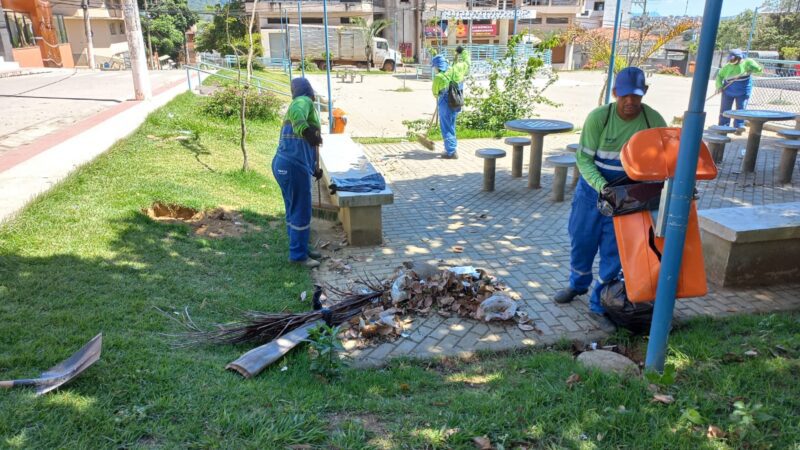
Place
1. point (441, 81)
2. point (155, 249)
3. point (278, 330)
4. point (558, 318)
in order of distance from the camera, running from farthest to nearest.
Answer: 1. point (441, 81)
2. point (155, 249)
3. point (558, 318)
4. point (278, 330)

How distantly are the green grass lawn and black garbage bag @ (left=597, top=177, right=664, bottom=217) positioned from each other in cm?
96

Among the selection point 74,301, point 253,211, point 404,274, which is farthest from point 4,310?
point 253,211

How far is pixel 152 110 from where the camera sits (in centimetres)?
1163

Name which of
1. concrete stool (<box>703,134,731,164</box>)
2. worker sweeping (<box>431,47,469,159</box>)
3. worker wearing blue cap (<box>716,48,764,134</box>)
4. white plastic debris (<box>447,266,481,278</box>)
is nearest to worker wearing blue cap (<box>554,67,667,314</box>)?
white plastic debris (<box>447,266,481,278</box>)

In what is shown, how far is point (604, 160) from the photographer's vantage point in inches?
150

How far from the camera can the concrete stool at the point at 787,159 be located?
800 centimetres

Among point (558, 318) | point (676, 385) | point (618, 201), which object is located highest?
point (618, 201)

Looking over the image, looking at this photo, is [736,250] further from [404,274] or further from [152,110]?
[152,110]

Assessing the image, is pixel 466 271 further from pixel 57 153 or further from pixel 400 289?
pixel 57 153

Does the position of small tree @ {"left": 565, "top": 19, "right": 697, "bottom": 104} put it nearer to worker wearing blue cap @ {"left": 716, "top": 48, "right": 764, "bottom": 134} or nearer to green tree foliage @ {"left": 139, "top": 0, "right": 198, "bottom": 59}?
worker wearing blue cap @ {"left": 716, "top": 48, "right": 764, "bottom": 134}

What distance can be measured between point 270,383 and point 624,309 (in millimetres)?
2455

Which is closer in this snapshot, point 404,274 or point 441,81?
point 404,274

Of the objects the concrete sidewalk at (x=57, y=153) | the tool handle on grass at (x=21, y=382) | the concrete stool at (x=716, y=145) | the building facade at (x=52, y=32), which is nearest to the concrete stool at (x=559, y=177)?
the concrete stool at (x=716, y=145)

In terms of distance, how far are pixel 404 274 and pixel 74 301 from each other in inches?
98.5
